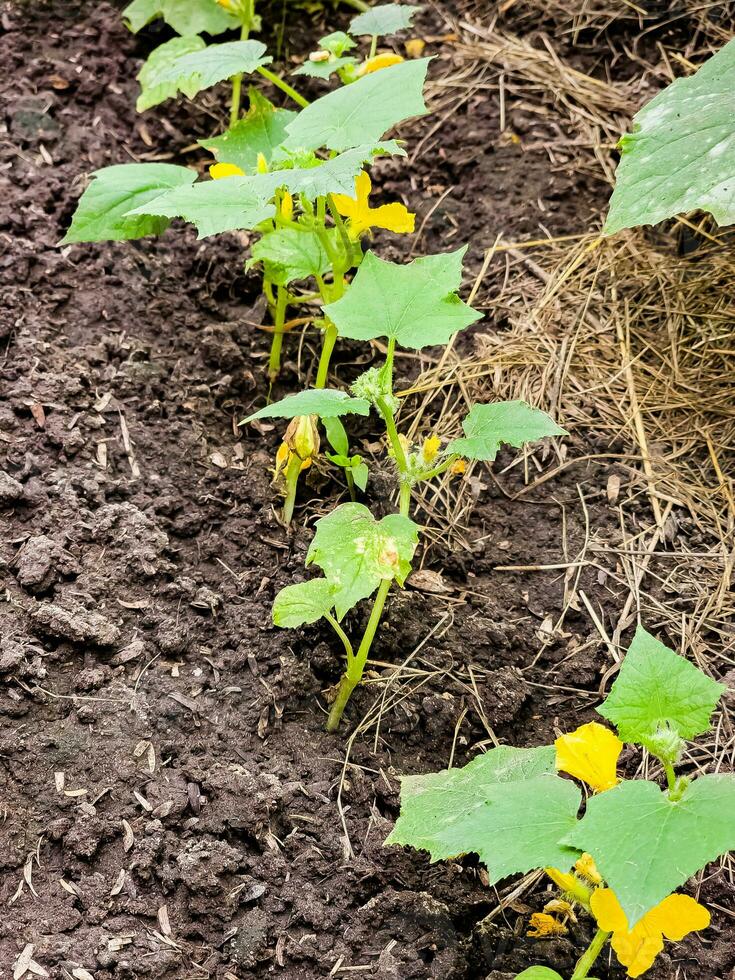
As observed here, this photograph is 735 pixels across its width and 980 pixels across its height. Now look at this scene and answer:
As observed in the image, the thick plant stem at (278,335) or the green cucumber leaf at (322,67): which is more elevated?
the green cucumber leaf at (322,67)

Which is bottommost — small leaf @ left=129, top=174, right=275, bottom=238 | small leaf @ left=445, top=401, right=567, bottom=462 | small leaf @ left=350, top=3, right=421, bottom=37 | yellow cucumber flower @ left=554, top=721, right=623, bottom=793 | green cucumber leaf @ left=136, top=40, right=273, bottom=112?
yellow cucumber flower @ left=554, top=721, right=623, bottom=793

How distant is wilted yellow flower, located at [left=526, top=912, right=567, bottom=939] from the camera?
1610 mm

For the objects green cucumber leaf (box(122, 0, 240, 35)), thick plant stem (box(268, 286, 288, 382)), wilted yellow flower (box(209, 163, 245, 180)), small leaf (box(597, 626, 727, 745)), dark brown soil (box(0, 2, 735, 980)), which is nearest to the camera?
small leaf (box(597, 626, 727, 745))

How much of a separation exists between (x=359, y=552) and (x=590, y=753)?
495 mm

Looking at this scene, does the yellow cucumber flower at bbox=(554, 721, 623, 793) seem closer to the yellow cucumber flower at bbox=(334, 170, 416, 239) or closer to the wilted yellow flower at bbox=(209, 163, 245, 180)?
the yellow cucumber flower at bbox=(334, 170, 416, 239)

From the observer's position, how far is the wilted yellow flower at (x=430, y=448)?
1867 millimetres

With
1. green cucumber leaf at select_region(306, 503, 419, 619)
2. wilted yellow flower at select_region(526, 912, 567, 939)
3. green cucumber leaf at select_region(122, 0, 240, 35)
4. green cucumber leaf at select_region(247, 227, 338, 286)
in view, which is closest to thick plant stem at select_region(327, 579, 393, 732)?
green cucumber leaf at select_region(306, 503, 419, 619)

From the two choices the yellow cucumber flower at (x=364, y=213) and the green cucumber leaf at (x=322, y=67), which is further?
the green cucumber leaf at (x=322, y=67)

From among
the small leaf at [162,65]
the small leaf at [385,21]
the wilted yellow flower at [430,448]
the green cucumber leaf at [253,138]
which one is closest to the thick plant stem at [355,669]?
the wilted yellow flower at [430,448]

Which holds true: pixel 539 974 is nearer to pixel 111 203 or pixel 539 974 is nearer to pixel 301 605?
pixel 301 605

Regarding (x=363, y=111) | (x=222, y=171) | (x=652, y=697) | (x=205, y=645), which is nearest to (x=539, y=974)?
(x=652, y=697)

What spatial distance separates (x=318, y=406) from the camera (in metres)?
1.67

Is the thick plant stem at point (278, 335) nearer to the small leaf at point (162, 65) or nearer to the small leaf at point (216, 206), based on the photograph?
the small leaf at point (216, 206)

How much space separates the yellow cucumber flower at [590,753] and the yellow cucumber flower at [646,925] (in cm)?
17
